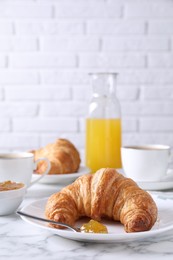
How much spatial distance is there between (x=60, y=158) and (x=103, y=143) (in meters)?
0.22

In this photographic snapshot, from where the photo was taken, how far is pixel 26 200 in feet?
3.76

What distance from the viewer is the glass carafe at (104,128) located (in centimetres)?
158

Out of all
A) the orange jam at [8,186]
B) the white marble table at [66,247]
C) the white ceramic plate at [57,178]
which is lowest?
the white ceramic plate at [57,178]

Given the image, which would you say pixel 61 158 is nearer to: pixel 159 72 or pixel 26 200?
pixel 26 200

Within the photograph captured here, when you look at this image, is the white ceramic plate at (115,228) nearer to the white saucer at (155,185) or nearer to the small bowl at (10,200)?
the small bowl at (10,200)

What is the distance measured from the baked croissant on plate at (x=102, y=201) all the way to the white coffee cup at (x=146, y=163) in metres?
0.36

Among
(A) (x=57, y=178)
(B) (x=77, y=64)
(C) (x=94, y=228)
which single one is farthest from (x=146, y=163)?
(B) (x=77, y=64)

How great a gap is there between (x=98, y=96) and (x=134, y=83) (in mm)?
958

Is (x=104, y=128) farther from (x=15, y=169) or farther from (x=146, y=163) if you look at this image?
(x=15, y=169)

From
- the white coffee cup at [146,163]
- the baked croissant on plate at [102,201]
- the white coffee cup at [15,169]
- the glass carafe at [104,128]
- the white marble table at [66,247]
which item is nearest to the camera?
the white marble table at [66,247]

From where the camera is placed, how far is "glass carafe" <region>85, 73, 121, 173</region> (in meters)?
1.58

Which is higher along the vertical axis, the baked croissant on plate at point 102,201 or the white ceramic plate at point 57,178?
the baked croissant on plate at point 102,201

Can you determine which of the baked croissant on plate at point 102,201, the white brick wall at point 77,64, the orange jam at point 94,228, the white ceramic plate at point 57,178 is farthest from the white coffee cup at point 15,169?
the white brick wall at point 77,64

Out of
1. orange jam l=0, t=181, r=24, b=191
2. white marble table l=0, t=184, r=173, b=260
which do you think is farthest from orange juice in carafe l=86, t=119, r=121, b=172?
white marble table l=0, t=184, r=173, b=260
